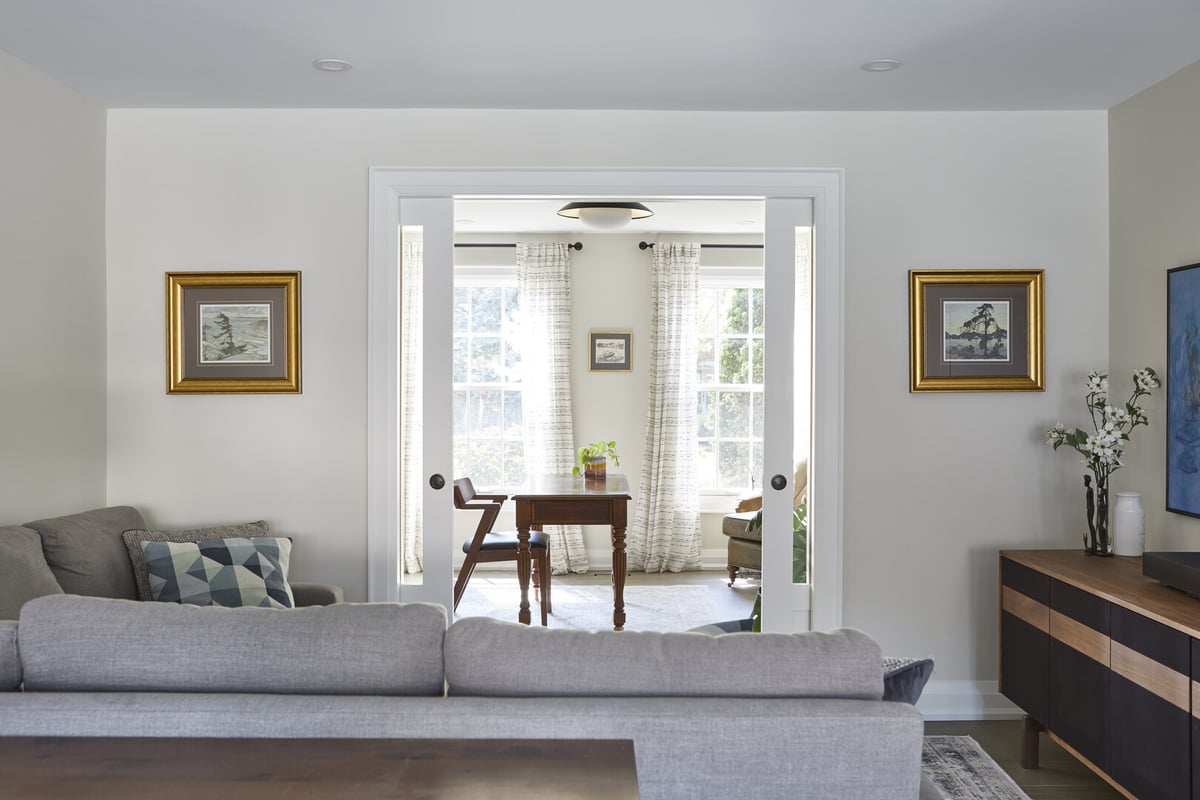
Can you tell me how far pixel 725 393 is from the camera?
705 centimetres

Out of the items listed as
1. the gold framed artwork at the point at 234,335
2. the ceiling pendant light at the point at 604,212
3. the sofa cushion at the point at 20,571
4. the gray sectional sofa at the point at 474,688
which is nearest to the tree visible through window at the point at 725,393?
the ceiling pendant light at the point at 604,212

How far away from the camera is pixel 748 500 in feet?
21.3

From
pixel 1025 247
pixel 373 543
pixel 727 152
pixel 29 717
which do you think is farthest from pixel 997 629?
pixel 29 717

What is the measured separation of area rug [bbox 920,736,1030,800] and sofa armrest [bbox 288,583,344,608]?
7.24 ft

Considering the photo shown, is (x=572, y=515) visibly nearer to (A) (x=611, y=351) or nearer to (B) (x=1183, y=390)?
(A) (x=611, y=351)

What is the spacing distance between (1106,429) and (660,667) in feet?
8.55

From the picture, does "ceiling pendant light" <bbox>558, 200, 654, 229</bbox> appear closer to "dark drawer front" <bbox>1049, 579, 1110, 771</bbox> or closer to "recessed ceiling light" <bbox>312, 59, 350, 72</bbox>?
"recessed ceiling light" <bbox>312, 59, 350, 72</bbox>

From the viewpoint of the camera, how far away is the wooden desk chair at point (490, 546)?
5.14 meters

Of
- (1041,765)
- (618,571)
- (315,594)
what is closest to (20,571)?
(315,594)

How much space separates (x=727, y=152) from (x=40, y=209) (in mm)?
2654

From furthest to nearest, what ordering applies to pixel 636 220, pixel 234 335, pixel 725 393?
pixel 725 393 → pixel 636 220 → pixel 234 335

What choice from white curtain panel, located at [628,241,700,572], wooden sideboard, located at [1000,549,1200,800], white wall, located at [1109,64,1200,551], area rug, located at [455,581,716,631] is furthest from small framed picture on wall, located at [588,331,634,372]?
wooden sideboard, located at [1000,549,1200,800]

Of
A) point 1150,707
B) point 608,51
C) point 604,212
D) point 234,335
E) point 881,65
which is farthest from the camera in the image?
point 604,212

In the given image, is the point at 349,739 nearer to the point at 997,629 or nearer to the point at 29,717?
the point at 29,717
